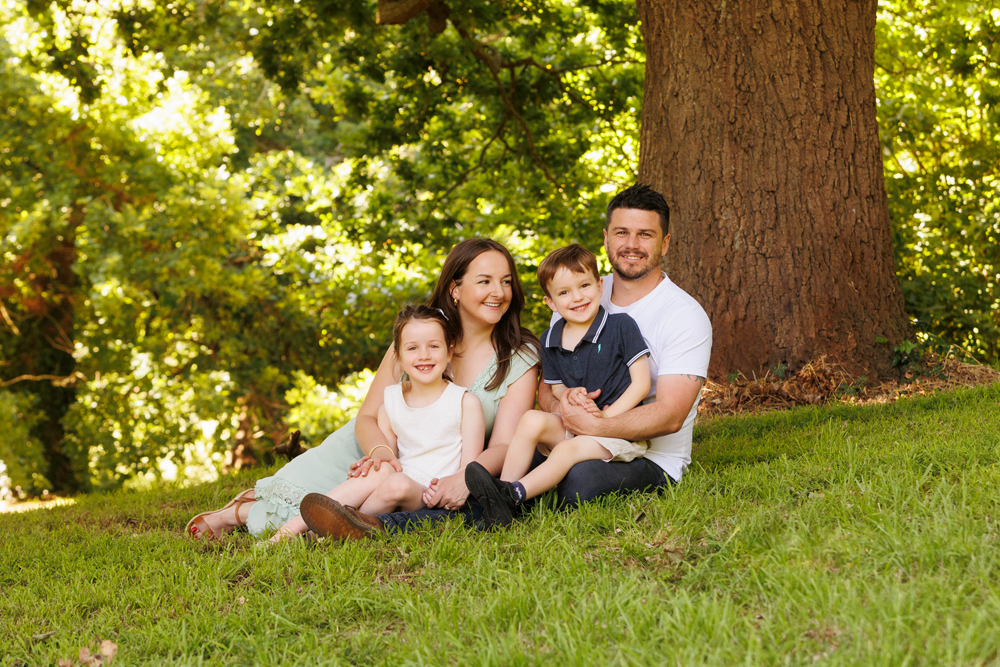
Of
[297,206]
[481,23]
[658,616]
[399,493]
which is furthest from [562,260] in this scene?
[297,206]

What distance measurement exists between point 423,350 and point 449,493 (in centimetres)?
67

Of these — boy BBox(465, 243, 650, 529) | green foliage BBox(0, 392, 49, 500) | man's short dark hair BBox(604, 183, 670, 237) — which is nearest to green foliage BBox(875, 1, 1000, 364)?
man's short dark hair BBox(604, 183, 670, 237)

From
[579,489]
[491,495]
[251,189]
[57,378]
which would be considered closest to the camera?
[491,495]

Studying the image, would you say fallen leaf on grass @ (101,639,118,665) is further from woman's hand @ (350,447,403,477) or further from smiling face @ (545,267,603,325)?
smiling face @ (545,267,603,325)

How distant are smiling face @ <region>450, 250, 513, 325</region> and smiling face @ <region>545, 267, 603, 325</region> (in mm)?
364

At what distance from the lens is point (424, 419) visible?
403cm

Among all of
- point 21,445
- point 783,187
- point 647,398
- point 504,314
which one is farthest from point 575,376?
point 21,445

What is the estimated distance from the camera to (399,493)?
3.74 metres

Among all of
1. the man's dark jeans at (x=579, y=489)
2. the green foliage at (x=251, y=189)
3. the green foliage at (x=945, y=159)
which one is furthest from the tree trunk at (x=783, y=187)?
the green foliage at (x=251, y=189)

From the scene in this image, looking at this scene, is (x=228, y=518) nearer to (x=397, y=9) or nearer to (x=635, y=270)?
(x=635, y=270)

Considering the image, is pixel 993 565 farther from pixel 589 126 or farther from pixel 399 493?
pixel 589 126

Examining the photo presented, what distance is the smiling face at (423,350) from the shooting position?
4.00 metres

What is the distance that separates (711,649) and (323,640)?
45.8 inches

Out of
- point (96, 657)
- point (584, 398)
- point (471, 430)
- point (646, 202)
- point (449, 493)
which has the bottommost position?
point (96, 657)
